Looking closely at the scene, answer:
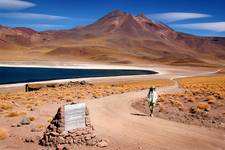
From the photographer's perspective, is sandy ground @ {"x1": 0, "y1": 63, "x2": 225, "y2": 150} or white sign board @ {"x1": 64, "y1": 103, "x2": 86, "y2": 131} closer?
white sign board @ {"x1": 64, "y1": 103, "x2": 86, "y2": 131}

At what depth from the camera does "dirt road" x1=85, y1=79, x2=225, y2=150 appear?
17.0 metres

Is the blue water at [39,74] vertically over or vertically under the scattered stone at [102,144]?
over

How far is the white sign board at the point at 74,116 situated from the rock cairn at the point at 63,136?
0.17 metres

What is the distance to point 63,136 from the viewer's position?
16391mm

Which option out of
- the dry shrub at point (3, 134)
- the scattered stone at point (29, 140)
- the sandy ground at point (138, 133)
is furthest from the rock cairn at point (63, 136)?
the dry shrub at point (3, 134)

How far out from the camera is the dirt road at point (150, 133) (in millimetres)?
17031

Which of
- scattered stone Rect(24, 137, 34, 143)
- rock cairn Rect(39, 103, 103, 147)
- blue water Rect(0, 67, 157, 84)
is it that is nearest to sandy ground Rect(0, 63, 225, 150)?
scattered stone Rect(24, 137, 34, 143)

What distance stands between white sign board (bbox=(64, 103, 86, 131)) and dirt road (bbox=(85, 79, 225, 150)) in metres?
1.64

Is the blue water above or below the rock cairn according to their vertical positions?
above

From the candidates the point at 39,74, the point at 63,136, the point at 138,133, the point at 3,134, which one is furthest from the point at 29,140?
the point at 39,74

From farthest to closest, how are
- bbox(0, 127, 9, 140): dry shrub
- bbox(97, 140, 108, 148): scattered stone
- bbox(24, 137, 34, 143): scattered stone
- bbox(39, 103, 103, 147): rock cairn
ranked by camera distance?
bbox(0, 127, 9, 140): dry shrub → bbox(24, 137, 34, 143): scattered stone → bbox(97, 140, 108, 148): scattered stone → bbox(39, 103, 103, 147): rock cairn

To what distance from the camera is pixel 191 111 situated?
1052 inches

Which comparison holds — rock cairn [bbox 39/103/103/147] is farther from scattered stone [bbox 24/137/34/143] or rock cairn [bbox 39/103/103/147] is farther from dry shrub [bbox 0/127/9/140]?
dry shrub [bbox 0/127/9/140]

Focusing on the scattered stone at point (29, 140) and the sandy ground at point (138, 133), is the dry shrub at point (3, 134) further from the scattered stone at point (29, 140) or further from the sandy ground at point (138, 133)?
the scattered stone at point (29, 140)
